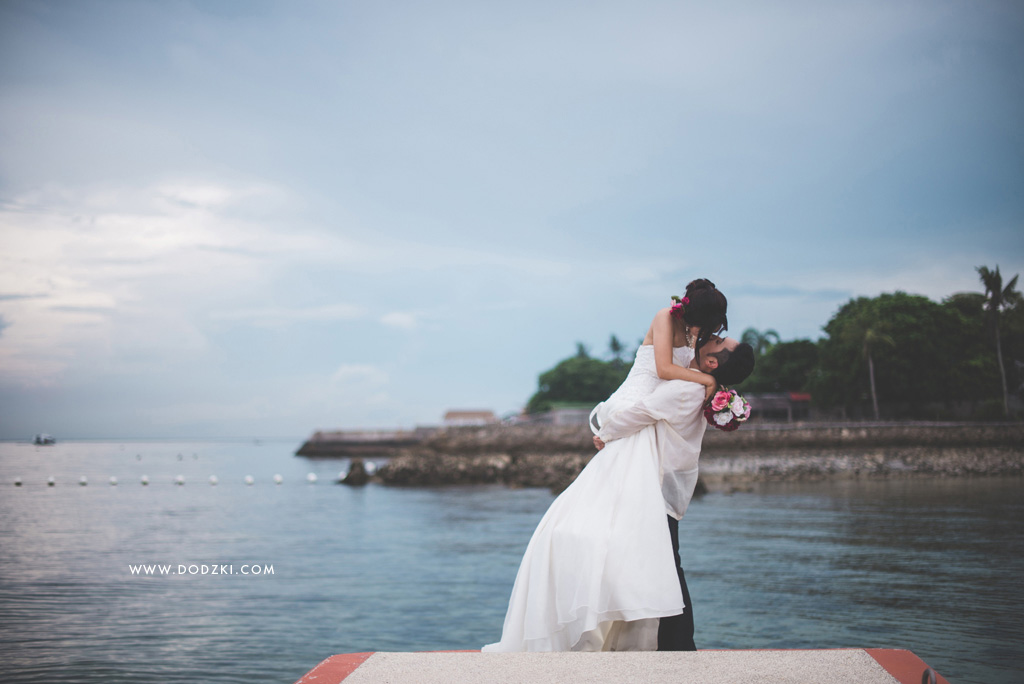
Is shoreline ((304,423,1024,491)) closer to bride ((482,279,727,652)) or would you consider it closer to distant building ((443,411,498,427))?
bride ((482,279,727,652))

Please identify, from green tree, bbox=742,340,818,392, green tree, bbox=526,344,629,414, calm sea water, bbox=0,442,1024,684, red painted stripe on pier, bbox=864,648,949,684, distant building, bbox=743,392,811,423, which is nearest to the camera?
red painted stripe on pier, bbox=864,648,949,684

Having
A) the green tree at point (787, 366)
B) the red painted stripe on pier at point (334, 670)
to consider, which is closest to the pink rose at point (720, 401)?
the red painted stripe on pier at point (334, 670)

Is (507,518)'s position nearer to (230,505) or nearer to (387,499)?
(387,499)

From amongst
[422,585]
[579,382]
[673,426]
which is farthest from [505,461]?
[579,382]

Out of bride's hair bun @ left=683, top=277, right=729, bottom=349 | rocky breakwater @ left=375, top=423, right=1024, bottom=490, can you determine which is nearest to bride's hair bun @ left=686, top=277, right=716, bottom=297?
bride's hair bun @ left=683, top=277, right=729, bottom=349

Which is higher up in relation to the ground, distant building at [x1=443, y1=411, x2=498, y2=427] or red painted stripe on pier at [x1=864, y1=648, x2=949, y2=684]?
red painted stripe on pier at [x1=864, y1=648, x2=949, y2=684]

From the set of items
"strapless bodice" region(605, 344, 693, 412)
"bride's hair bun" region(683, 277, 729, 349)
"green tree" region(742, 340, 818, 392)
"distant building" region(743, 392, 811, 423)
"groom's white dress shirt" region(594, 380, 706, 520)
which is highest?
"green tree" region(742, 340, 818, 392)

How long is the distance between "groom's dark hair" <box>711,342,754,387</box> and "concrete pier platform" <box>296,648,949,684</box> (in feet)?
4.47

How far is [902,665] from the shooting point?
265 cm

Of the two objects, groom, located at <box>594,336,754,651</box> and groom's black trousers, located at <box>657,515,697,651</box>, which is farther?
groom, located at <box>594,336,754,651</box>

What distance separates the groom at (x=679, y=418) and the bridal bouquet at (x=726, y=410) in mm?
72

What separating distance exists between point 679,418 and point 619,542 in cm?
72

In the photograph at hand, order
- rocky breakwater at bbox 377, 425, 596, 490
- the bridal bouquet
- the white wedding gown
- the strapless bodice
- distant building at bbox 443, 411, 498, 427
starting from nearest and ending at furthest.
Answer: the white wedding gown
the bridal bouquet
the strapless bodice
rocky breakwater at bbox 377, 425, 596, 490
distant building at bbox 443, 411, 498, 427

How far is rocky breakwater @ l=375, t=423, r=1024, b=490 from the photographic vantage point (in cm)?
3506
